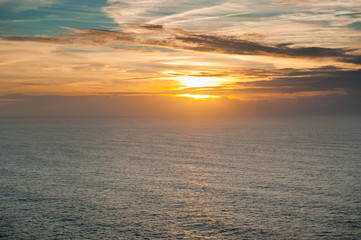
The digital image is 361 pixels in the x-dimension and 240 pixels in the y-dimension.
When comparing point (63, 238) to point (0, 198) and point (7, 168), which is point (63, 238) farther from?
point (7, 168)

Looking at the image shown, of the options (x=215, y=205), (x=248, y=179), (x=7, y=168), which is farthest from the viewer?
(x=7, y=168)

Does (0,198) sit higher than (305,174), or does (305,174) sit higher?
(0,198)

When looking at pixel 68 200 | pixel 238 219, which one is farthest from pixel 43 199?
pixel 238 219

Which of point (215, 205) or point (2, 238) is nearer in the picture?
point (2, 238)

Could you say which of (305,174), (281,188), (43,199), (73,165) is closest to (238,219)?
(281,188)

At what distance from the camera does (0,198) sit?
74.2 ft

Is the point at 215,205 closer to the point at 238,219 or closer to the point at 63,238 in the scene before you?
the point at 238,219

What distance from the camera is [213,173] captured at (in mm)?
32312

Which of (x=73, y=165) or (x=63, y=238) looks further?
(x=73, y=165)

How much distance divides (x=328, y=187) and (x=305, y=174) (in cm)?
556

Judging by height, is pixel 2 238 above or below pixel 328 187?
above

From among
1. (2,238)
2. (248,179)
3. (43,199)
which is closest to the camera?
(2,238)

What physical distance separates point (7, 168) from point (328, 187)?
3018 cm

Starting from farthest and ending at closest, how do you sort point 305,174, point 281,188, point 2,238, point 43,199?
point 305,174, point 281,188, point 43,199, point 2,238
